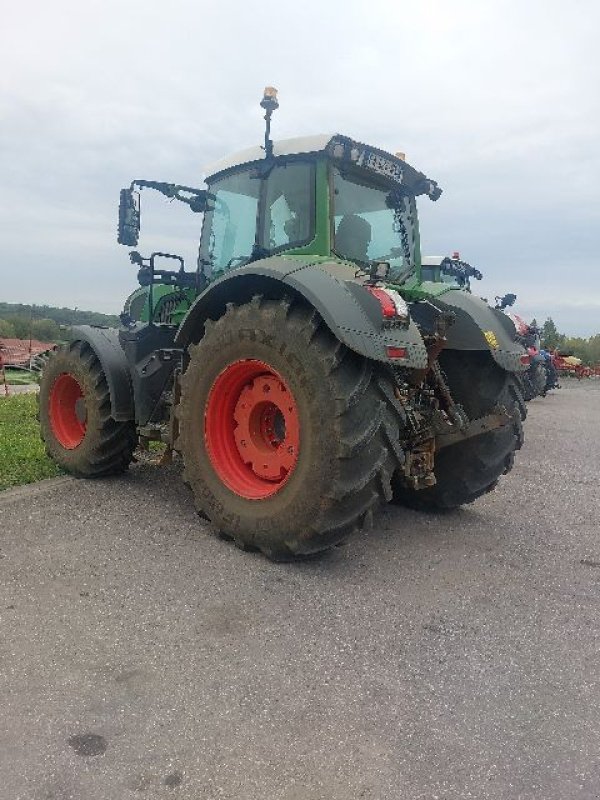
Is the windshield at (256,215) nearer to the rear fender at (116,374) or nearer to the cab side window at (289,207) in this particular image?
the cab side window at (289,207)

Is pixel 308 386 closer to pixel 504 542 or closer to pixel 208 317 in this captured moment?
pixel 208 317

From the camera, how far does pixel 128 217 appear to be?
470 centimetres

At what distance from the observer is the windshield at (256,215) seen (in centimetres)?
416

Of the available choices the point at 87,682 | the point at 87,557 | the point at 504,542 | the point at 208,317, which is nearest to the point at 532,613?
the point at 504,542

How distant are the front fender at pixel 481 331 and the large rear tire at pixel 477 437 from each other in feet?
0.49

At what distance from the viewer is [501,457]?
437 centimetres

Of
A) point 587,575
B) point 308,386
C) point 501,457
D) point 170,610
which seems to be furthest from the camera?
point 501,457

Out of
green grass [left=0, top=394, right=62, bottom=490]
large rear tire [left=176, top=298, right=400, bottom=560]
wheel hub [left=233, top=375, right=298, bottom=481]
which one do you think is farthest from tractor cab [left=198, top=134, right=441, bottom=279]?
green grass [left=0, top=394, right=62, bottom=490]

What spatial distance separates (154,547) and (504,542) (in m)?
2.17

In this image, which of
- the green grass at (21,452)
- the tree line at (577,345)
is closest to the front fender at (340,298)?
the green grass at (21,452)

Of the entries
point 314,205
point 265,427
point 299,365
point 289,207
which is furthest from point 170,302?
point 299,365

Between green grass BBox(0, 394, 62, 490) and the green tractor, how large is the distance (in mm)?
215

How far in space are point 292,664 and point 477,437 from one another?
2.39 meters

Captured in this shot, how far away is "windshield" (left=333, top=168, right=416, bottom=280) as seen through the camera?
13.7 ft
